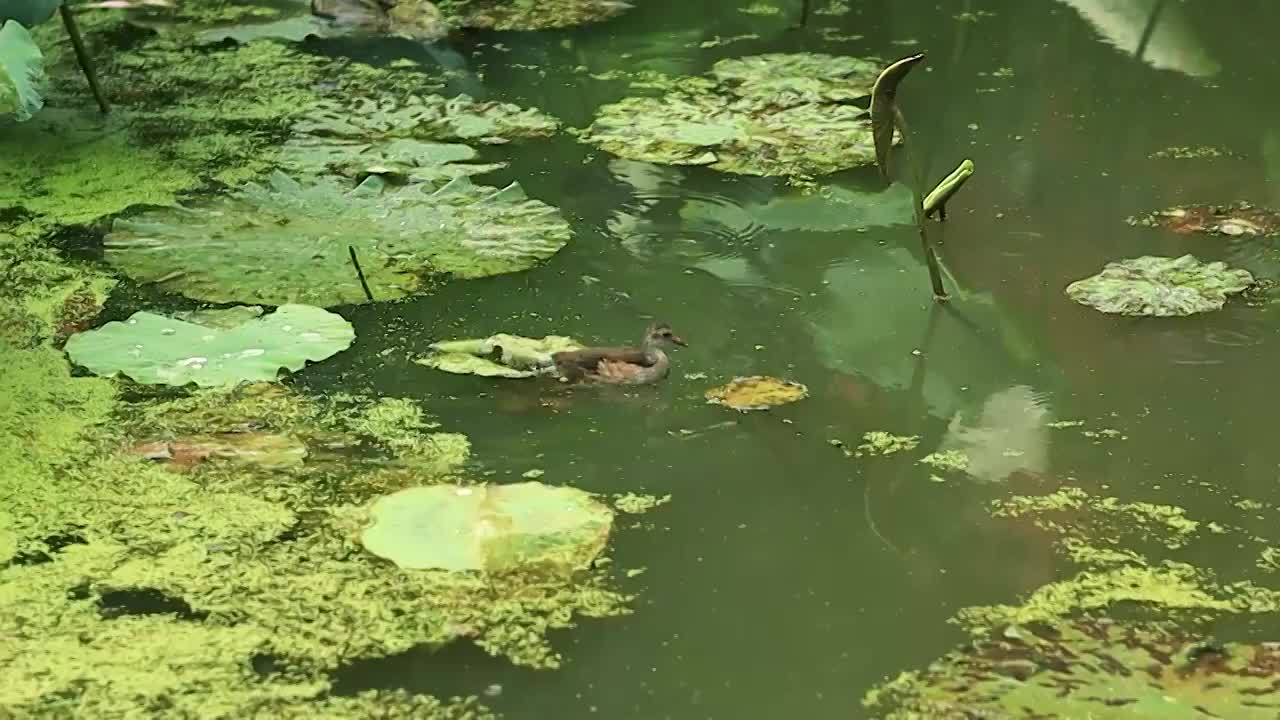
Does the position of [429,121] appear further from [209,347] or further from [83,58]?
[209,347]

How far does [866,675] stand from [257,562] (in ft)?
2.62

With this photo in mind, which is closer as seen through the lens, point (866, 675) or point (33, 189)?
point (866, 675)

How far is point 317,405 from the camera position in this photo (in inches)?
88.2

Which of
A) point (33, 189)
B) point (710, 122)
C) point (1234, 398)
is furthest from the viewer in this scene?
point (710, 122)

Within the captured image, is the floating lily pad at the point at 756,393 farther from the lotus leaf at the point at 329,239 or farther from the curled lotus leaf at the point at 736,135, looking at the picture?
the curled lotus leaf at the point at 736,135

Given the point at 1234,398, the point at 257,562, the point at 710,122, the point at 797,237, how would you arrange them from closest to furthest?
the point at 257,562 → the point at 1234,398 → the point at 797,237 → the point at 710,122

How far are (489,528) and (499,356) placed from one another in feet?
1.76

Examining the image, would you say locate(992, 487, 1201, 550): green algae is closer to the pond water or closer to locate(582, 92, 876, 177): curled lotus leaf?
→ the pond water

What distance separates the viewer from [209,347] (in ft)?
7.67

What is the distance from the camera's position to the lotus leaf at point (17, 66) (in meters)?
2.82

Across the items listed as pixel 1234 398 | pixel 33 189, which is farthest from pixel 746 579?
pixel 33 189

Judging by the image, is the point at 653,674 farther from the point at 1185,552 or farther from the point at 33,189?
the point at 33,189

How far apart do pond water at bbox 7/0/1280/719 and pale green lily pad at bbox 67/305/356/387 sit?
0.06 metres

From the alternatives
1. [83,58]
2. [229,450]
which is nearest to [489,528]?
[229,450]
